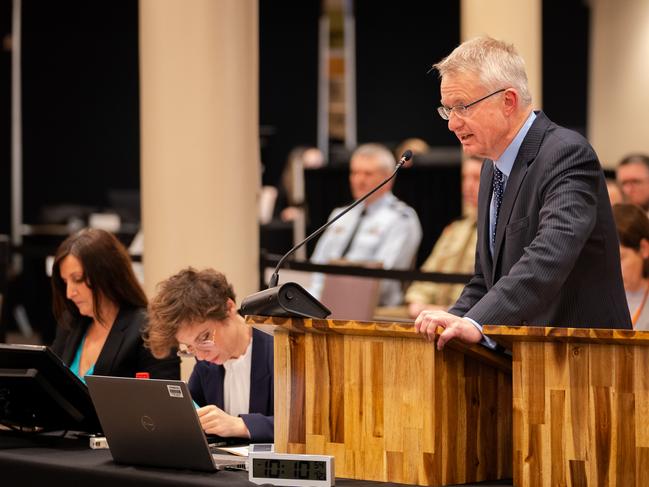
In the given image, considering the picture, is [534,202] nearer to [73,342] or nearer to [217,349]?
[217,349]

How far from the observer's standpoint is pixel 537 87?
6.67 meters

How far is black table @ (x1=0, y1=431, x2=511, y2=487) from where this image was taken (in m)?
2.68

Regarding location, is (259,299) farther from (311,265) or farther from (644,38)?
(644,38)

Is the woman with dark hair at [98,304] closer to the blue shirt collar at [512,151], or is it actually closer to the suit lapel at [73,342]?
the suit lapel at [73,342]

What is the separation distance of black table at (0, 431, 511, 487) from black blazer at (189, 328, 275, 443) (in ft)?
1.40

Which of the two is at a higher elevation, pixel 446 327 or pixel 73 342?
pixel 446 327

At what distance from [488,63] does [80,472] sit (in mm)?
1323

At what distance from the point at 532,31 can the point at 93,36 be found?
8491 millimetres

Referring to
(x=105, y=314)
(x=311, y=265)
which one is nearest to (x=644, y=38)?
(x=311, y=265)

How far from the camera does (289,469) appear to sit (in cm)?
256

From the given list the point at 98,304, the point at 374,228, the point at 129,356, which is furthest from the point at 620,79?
the point at 129,356

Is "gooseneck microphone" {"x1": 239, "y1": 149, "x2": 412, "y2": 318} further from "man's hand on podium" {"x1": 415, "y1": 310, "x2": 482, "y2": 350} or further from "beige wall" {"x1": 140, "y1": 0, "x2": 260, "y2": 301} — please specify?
"beige wall" {"x1": 140, "y1": 0, "x2": 260, "y2": 301}

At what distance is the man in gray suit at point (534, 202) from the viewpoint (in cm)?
267

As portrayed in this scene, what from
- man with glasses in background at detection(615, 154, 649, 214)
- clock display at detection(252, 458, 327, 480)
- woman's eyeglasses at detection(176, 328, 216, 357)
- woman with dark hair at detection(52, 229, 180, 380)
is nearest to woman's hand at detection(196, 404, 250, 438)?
woman's eyeglasses at detection(176, 328, 216, 357)
